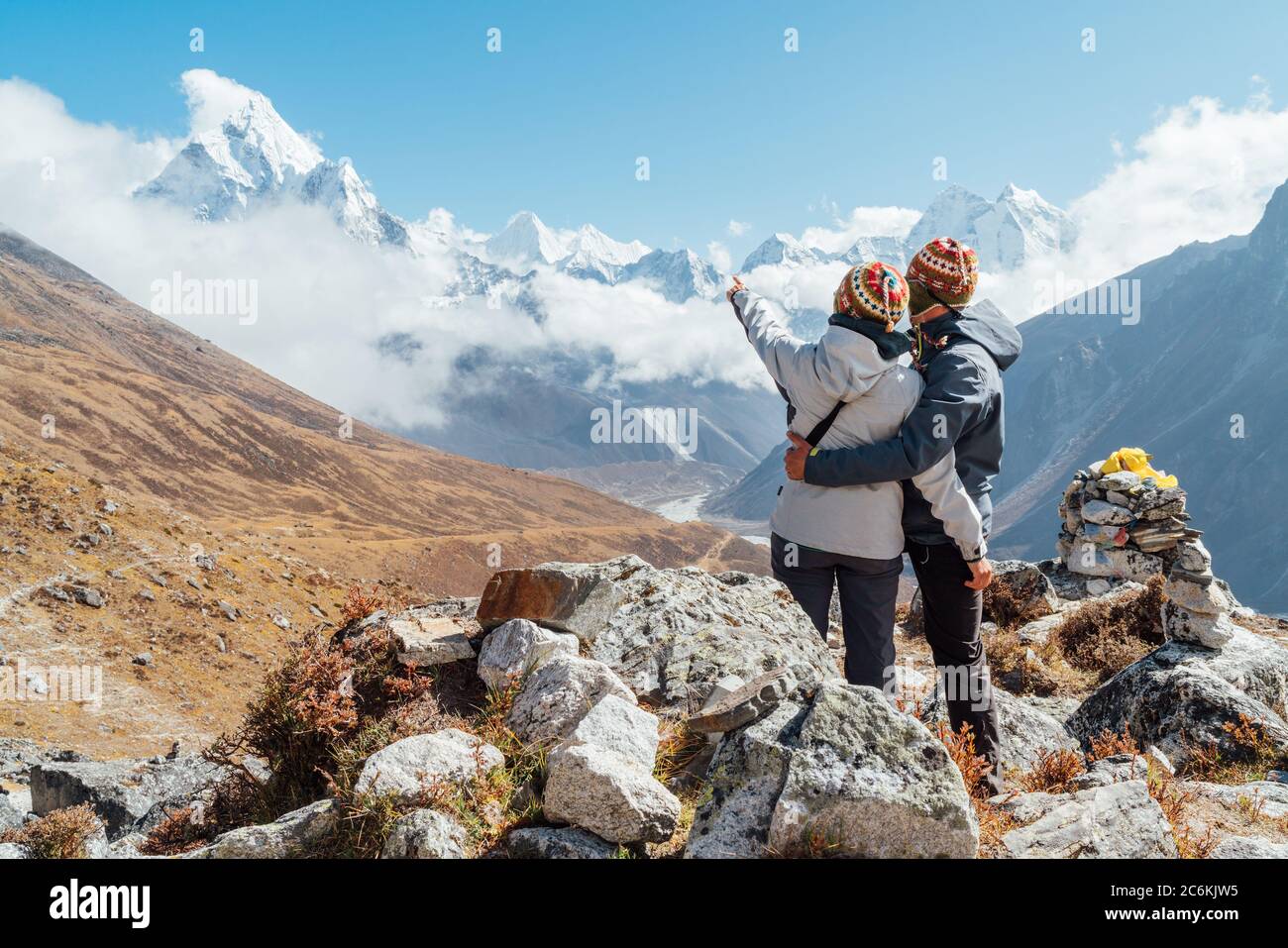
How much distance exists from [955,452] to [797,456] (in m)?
1.10

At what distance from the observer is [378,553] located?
65562 millimetres

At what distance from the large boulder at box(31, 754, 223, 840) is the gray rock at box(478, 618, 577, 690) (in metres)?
6.43

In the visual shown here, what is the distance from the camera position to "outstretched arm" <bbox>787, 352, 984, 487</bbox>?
4301mm

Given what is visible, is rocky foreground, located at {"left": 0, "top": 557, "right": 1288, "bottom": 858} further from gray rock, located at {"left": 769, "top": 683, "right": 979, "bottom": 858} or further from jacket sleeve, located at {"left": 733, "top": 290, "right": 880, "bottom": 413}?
jacket sleeve, located at {"left": 733, "top": 290, "right": 880, "bottom": 413}

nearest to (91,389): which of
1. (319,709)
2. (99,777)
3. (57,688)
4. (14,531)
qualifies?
(14,531)

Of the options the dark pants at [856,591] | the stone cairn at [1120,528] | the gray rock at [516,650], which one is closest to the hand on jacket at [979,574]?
the dark pants at [856,591]

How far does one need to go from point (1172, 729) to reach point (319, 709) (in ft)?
21.6

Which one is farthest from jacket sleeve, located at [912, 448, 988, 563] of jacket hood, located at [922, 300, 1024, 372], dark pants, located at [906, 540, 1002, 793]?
jacket hood, located at [922, 300, 1024, 372]

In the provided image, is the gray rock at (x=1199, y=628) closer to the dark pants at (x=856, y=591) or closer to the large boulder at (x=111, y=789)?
the dark pants at (x=856, y=591)

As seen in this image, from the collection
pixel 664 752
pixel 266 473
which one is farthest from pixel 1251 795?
pixel 266 473

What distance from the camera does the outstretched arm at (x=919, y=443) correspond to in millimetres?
4301

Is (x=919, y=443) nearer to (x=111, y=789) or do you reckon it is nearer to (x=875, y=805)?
(x=875, y=805)

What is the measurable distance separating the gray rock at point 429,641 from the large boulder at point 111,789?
5720mm
